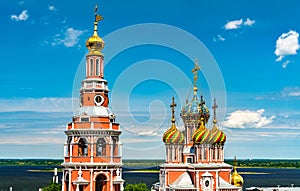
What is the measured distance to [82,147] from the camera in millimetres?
33500

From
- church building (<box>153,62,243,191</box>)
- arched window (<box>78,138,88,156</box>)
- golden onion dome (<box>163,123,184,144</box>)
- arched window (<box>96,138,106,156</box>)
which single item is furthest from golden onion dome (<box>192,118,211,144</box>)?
arched window (<box>78,138,88,156</box>)

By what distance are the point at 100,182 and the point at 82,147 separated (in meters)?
2.73

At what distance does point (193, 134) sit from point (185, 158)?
210cm

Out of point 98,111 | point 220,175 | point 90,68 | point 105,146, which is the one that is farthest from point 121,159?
point 220,175

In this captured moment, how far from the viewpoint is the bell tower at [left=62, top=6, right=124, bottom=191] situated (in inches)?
1259

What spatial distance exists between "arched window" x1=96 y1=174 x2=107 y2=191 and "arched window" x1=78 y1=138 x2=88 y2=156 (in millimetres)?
1993

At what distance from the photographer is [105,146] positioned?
107ft

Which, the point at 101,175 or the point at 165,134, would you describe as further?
the point at 165,134

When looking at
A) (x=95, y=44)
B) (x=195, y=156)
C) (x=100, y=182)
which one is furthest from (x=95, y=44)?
(x=195, y=156)

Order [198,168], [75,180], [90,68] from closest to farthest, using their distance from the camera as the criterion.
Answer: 1. [75,180]
2. [90,68]
3. [198,168]

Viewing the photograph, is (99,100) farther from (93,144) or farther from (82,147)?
(82,147)

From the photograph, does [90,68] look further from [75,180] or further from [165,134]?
[165,134]

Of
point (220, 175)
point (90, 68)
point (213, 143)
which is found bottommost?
point (220, 175)

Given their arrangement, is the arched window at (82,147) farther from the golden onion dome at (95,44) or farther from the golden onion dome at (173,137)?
the golden onion dome at (173,137)
